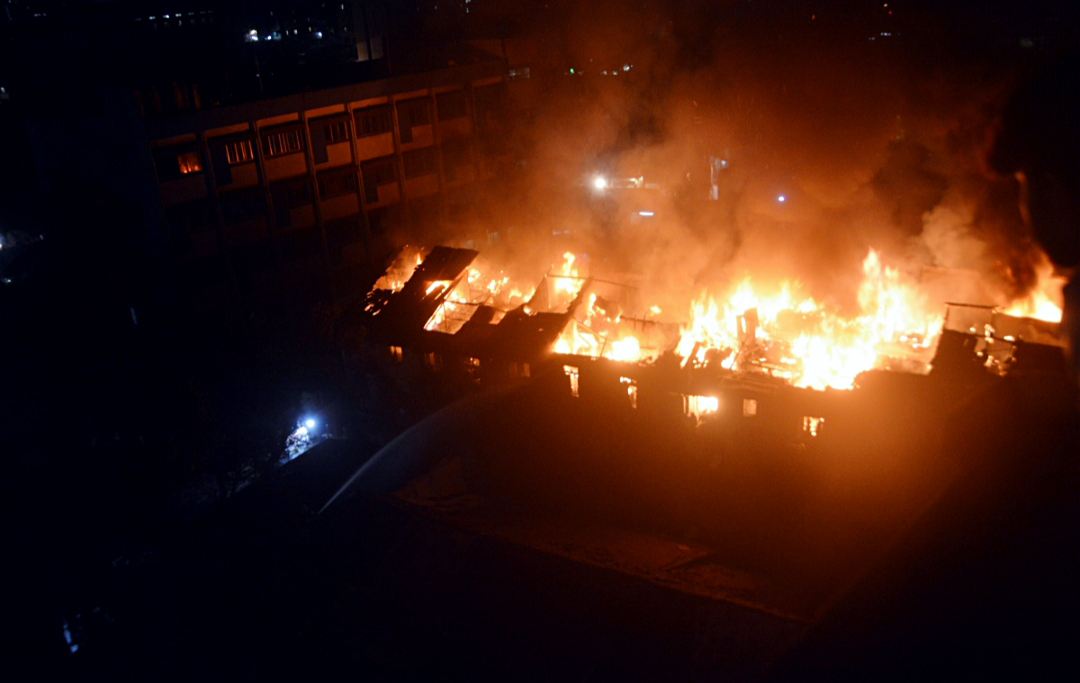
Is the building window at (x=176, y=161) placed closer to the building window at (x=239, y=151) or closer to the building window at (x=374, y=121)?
the building window at (x=239, y=151)

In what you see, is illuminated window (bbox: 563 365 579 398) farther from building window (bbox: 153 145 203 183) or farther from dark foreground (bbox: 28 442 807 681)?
building window (bbox: 153 145 203 183)

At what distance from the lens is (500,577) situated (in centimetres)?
980

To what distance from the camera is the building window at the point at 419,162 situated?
82.1 ft

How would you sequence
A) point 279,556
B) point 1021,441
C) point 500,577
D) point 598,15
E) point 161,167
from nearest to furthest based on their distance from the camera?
point 1021,441, point 500,577, point 279,556, point 161,167, point 598,15

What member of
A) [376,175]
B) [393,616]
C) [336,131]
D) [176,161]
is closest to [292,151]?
[336,131]

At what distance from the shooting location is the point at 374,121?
77.9 feet

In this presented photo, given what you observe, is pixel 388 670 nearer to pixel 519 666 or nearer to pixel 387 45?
pixel 519 666

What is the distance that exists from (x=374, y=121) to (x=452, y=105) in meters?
3.28

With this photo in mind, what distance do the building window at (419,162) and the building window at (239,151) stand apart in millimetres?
5477

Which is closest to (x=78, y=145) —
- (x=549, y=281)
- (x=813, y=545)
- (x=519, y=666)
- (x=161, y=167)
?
(x=161, y=167)

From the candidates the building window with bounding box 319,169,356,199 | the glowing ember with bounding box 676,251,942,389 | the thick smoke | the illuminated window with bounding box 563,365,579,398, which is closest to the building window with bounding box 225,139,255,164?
the building window with bounding box 319,169,356,199

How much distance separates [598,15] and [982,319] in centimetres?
1722

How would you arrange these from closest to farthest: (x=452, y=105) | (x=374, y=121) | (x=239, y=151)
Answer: (x=239, y=151) < (x=374, y=121) < (x=452, y=105)

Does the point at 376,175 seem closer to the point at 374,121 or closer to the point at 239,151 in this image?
the point at 374,121
